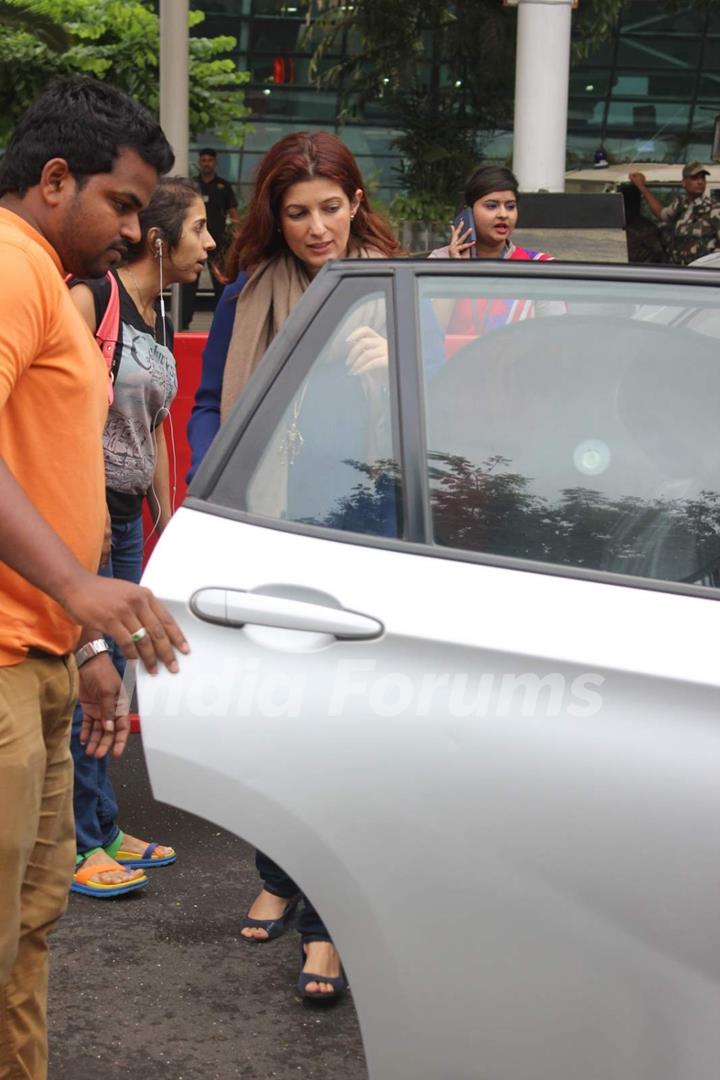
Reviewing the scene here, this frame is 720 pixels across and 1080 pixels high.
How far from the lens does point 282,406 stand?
7.54 feet

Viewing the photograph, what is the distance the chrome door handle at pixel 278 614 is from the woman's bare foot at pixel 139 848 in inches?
78.3

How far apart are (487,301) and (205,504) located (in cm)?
53

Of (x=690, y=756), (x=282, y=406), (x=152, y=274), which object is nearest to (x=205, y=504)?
(x=282, y=406)

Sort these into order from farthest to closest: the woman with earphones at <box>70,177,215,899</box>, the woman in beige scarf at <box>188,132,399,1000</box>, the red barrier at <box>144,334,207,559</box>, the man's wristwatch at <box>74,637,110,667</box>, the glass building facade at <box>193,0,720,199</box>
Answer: the glass building facade at <box>193,0,720,199</box> → the red barrier at <box>144,334,207,559</box> → the woman with earphones at <box>70,177,215,899</box> → the woman in beige scarf at <box>188,132,399,1000</box> → the man's wristwatch at <box>74,637,110,667</box>

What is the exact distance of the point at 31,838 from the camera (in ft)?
7.20

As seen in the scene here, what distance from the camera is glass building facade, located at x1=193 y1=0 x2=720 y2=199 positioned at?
24.5 m

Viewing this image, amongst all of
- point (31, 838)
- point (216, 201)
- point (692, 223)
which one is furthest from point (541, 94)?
point (31, 838)

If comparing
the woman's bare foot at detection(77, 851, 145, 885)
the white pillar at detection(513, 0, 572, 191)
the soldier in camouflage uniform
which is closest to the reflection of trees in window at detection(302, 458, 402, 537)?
the woman's bare foot at detection(77, 851, 145, 885)

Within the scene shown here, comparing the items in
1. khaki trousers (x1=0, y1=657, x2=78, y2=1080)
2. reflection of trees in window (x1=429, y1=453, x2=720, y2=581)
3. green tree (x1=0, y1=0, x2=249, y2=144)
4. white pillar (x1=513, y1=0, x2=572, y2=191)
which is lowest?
khaki trousers (x1=0, y1=657, x2=78, y2=1080)

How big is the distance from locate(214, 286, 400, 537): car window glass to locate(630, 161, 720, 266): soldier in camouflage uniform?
320 inches

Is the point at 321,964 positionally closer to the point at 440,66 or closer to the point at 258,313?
the point at 258,313

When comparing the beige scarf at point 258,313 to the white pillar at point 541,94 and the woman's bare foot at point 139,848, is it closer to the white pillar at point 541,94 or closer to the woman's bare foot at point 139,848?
the woman's bare foot at point 139,848

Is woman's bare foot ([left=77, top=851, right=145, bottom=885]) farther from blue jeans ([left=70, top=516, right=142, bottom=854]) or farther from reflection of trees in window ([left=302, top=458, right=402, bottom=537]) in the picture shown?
reflection of trees in window ([left=302, top=458, right=402, bottom=537])

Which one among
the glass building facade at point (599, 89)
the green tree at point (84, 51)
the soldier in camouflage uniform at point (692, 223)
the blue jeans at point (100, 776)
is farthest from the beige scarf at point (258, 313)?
the glass building facade at point (599, 89)
